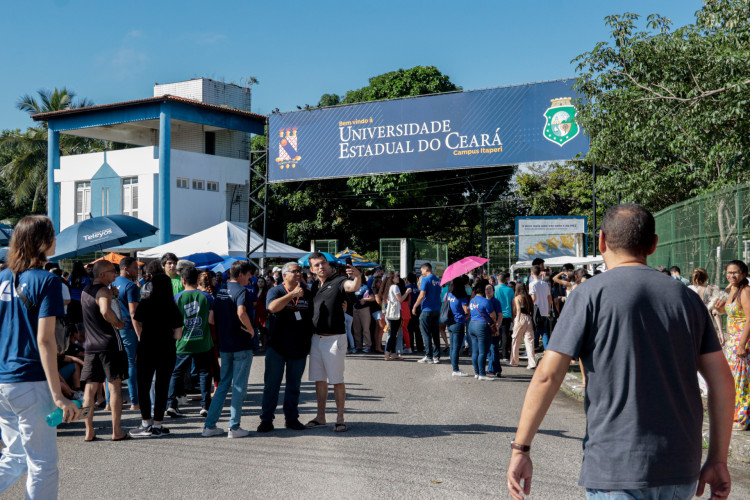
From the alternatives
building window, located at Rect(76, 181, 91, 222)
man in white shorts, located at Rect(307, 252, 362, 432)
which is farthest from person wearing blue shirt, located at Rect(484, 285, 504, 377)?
building window, located at Rect(76, 181, 91, 222)

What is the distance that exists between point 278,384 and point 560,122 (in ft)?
53.9

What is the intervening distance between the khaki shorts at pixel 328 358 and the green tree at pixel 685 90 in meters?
7.07

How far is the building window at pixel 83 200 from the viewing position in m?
36.1

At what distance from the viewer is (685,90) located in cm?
1356

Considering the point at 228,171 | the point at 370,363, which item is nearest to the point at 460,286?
the point at 370,363

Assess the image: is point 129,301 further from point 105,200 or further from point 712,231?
point 105,200

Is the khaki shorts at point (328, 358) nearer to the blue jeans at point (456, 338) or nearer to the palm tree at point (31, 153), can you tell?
the blue jeans at point (456, 338)

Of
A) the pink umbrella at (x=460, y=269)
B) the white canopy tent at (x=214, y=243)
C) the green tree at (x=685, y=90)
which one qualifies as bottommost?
the pink umbrella at (x=460, y=269)

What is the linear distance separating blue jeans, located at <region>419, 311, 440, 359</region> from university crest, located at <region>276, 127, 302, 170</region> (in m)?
13.1

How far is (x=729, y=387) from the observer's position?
112 inches

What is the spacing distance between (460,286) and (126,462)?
24.7ft

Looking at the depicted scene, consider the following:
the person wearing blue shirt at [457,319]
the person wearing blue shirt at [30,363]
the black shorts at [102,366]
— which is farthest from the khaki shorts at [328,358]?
the person wearing blue shirt at [457,319]

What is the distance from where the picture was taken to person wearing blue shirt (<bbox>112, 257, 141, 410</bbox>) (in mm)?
8469

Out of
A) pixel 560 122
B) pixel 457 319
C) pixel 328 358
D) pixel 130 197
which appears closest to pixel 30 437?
pixel 328 358
